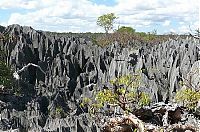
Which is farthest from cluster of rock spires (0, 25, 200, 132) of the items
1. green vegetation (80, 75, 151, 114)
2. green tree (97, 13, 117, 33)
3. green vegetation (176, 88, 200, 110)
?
green tree (97, 13, 117, 33)

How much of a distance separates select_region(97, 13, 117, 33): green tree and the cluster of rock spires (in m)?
21.6

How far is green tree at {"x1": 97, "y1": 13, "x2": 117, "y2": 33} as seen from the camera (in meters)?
58.0

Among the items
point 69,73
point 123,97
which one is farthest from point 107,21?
point 123,97

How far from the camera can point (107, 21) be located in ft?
192

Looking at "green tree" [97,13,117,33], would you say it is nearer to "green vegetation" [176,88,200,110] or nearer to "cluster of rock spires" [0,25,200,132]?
"cluster of rock spires" [0,25,200,132]

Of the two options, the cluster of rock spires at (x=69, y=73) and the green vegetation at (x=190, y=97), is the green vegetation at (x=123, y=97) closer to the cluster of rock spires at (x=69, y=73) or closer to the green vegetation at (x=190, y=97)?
the green vegetation at (x=190, y=97)

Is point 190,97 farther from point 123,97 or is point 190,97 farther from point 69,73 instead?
point 69,73

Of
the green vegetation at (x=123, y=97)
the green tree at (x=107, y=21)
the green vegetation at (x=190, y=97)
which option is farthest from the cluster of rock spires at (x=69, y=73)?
the green tree at (x=107, y=21)

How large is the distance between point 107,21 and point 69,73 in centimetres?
3010

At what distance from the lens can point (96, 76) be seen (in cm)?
2745

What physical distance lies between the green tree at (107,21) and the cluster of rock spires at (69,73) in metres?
21.6

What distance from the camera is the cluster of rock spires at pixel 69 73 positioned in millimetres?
17141

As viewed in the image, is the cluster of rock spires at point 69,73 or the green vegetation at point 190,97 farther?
→ the cluster of rock spires at point 69,73

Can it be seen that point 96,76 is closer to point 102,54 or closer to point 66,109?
point 102,54
